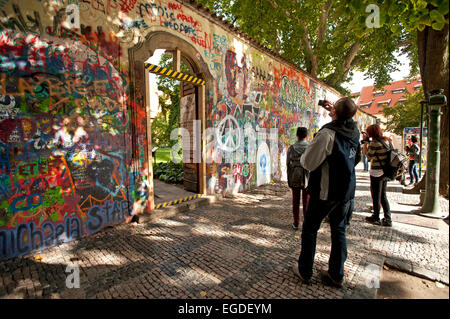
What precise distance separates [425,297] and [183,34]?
5936 millimetres

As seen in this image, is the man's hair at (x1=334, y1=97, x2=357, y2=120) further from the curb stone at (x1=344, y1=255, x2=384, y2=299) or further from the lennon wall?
the lennon wall

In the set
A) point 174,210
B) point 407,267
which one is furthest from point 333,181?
point 174,210

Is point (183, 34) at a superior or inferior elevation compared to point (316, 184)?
superior

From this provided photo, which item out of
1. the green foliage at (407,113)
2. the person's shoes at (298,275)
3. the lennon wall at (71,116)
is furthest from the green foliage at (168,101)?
the green foliage at (407,113)

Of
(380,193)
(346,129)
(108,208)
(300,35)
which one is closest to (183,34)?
(108,208)

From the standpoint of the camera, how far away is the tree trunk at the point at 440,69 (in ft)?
19.2

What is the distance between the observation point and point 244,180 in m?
7.63

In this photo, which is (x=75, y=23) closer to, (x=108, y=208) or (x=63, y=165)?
(x=63, y=165)

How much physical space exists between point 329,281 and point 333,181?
1184 millimetres

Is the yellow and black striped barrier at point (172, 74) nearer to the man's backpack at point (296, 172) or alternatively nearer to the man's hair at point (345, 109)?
the man's backpack at point (296, 172)

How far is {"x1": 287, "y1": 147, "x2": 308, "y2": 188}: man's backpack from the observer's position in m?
4.16

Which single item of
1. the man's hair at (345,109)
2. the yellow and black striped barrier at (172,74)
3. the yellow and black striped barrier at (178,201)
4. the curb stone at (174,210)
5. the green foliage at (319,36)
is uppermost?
the green foliage at (319,36)

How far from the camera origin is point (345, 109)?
2516 millimetres
